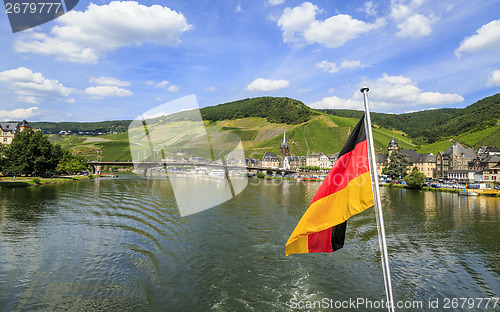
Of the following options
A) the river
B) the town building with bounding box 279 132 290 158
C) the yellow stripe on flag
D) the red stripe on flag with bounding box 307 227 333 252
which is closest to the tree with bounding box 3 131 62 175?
the river

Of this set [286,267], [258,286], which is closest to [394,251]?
[286,267]

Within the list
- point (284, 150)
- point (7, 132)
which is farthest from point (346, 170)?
point (284, 150)

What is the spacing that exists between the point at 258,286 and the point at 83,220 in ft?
75.8

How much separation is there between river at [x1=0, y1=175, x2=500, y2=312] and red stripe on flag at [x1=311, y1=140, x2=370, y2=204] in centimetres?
781

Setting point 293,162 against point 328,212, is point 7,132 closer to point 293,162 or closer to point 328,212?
point 293,162

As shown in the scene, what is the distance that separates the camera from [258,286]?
14.5 meters

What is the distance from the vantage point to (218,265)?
17.2 metres

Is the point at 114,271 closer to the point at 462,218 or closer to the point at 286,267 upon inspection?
the point at 286,267

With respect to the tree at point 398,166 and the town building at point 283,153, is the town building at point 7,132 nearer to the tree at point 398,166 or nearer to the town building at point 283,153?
the town building at point 283,153

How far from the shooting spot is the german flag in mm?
7039

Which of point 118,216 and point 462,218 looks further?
point 462,218

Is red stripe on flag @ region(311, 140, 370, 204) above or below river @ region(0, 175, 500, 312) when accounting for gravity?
above

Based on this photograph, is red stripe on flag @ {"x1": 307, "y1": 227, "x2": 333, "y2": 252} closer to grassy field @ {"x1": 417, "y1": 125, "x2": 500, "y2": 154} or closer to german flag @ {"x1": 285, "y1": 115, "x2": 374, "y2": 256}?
german flag @ {"x1": 285, "y1": 115, "x2": 374, "y2": 256}

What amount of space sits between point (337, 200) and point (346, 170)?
2.63 ft
